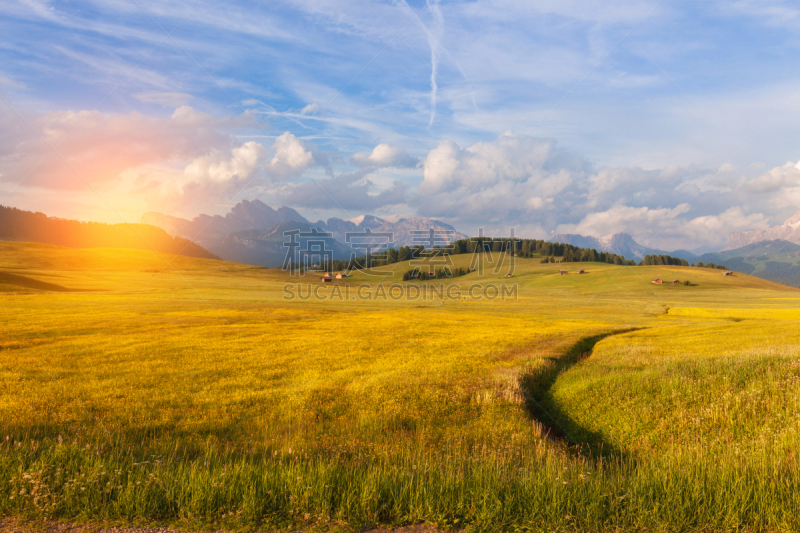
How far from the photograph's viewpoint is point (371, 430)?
38.6 feet

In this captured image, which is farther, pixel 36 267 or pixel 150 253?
A: pixel 150 253

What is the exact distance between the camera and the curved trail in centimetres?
1153

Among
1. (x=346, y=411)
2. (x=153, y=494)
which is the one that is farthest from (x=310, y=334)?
(x=153, y=494)

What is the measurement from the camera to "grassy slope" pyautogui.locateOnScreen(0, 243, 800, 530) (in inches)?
238

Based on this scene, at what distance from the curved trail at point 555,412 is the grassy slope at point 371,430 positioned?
1.14 feet

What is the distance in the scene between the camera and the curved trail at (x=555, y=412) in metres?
11.5

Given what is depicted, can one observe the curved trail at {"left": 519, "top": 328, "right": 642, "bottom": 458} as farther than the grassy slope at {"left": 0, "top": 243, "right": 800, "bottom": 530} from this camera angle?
Yes

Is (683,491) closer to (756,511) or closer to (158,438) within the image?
(756,511)

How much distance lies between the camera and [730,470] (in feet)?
23.2

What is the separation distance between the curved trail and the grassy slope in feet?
1.14

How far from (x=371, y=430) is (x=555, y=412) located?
769 centimetres

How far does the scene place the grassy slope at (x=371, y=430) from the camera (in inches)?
238

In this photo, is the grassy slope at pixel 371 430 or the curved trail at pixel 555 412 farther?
the curved trail at pixel 555 412

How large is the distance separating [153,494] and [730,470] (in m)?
10.3
